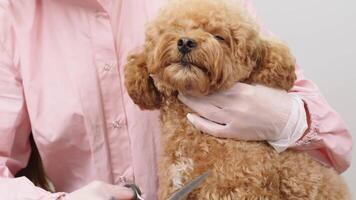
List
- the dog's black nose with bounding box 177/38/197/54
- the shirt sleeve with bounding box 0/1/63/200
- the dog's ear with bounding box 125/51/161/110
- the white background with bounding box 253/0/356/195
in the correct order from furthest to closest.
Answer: the white background with bounding box 253/0/356/195 < the shirt sleeve with bounding box 0/1/63/200 < the dog's ear with bounding box 125/51/161/110 < the dog's black nose with bounding box 177/38/197/54

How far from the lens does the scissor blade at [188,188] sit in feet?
2.70

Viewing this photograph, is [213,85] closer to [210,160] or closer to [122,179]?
[210,160]

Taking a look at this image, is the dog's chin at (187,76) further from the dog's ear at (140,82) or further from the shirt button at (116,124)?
the shirt button at (116,124)

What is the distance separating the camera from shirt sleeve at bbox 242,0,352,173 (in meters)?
0.96

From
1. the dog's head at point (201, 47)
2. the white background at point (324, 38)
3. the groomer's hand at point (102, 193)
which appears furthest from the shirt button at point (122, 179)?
the white background at point (324, 38)

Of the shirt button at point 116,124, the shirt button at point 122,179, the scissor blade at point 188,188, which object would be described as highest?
the scissor blade at point 188,188

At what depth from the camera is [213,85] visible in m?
0.85

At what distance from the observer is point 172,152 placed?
2.94ft

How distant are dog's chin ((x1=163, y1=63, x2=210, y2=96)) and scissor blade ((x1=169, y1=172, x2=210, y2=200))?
14cm

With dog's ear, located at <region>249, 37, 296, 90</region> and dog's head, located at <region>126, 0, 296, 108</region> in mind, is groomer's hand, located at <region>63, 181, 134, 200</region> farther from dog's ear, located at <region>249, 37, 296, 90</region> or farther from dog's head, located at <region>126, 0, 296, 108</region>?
dog's ear, located at <region>249, 37, 296, 90</region>

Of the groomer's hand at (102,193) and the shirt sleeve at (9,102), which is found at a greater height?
the shirt sleeve at (9,102)

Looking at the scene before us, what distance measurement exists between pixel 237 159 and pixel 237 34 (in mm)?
198

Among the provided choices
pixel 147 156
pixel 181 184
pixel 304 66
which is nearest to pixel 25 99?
pixel 147 156

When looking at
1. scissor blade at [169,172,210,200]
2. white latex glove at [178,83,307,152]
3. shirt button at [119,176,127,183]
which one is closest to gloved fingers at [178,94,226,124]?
white latex glove at [178,83,307,152]
